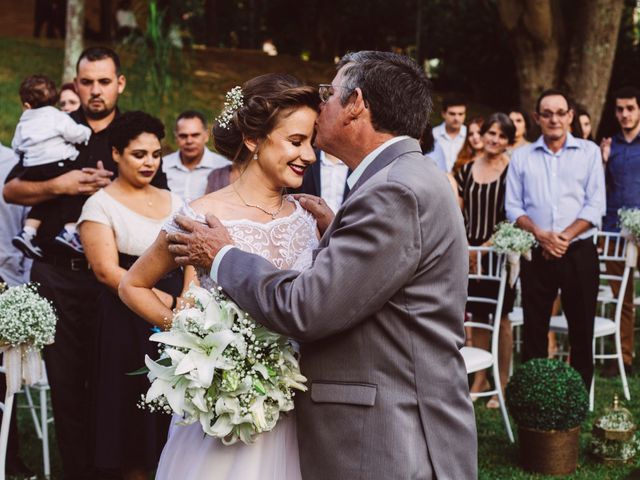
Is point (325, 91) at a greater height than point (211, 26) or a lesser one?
lesser

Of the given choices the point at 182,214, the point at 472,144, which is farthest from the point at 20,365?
the point at 472,144

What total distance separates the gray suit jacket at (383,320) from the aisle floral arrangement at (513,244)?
3644mm

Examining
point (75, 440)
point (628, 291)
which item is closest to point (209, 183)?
point (75, 440)

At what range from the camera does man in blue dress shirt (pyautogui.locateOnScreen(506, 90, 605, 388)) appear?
21.9ft

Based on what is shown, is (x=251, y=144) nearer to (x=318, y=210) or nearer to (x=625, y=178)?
(x=318, y=210)

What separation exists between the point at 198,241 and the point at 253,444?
0.65 metres

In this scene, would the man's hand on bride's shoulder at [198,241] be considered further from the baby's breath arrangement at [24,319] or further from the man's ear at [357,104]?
the baby's breath arrangement at [24,319]

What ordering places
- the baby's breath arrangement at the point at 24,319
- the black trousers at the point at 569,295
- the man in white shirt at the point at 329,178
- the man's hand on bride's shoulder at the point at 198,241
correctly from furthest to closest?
the black trousers at the point at 569,295, the man in white shirt at the point at 329,178, the baby's breath arrangement at the point at 24,319, the man's hand on bride's shoulder at the point at 198,241

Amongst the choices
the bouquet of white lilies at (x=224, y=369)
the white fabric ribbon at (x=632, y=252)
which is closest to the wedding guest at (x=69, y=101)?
the white fabric ribbon at (x=632, y=252)

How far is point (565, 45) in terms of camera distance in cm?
1445

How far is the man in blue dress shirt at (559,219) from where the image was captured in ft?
21.9

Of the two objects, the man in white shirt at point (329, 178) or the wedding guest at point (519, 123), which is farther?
the wedding guest at point (519, 123)

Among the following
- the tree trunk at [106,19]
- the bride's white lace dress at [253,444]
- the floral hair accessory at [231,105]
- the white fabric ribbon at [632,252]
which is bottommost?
the white fabric ribbon at [632,252]

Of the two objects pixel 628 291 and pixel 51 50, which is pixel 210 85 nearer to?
pixel 51 50
